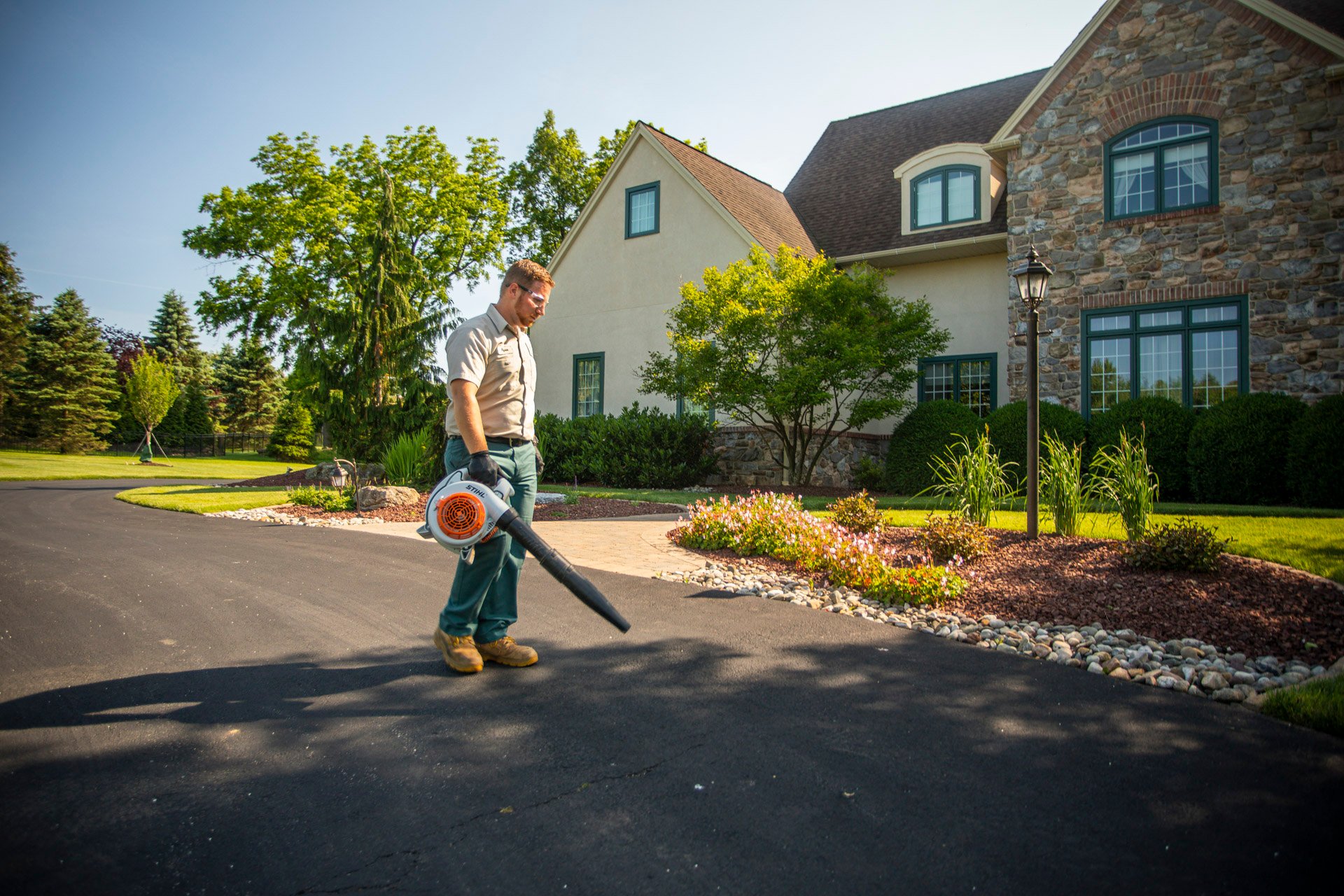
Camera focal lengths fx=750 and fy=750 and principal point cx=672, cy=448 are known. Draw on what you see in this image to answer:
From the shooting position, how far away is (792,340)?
13.1 m

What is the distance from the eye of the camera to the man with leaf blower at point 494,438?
3643 millimetres

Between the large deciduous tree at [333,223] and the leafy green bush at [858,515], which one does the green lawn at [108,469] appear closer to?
the large deciduous tree at [333,223]

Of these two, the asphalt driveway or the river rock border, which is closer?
the asphalt driveway

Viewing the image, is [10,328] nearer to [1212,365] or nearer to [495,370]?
[495,370]

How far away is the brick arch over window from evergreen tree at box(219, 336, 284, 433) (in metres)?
45.0

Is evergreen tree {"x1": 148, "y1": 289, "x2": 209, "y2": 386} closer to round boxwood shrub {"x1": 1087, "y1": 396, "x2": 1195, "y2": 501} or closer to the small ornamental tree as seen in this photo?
the small ornamental tree

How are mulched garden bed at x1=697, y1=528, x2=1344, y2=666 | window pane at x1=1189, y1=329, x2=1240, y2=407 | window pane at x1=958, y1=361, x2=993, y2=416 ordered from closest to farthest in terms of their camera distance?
mulched garden bed at x1=697, y1=528, x2=1344, y2=666
window pane at x1=1189, y1=329, x2=1240, y2=407
window pane at x1=958, y1=361, x2=993, y2=416

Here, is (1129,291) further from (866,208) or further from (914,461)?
(866,208)

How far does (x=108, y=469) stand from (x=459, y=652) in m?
25.7

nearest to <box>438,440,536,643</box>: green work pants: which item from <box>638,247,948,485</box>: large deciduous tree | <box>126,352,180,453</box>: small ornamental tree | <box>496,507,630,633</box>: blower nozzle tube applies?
<box>496,507,630,633</box>: blower nozzle tube

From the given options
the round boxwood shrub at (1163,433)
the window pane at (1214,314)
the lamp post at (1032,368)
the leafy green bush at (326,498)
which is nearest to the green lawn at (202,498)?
the leafy green bush at (326,498)

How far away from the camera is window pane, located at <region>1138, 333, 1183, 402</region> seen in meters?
12.7

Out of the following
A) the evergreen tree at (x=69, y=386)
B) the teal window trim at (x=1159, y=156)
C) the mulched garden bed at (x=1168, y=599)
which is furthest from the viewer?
the evergreen tree at (x=69, y=386)

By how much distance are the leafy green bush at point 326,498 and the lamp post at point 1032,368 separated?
9303 mm
